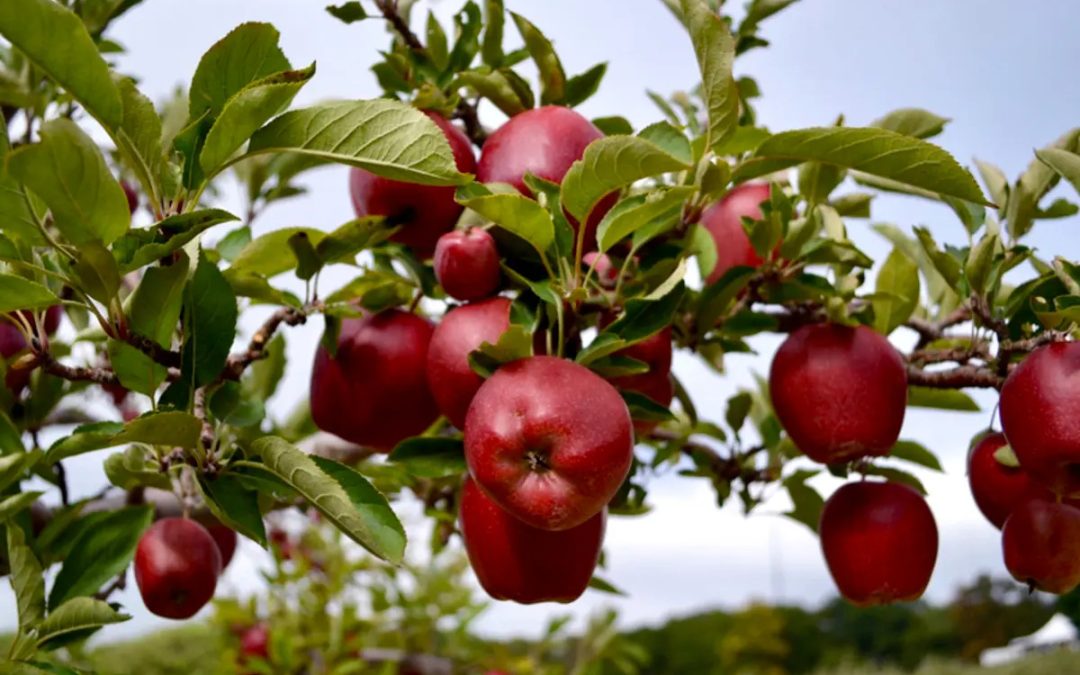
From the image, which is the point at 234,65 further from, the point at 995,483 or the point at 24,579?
the point at 995,483

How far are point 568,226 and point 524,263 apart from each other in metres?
0.09

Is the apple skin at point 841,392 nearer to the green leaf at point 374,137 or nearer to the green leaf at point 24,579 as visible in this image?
the green leaf at point 374,137

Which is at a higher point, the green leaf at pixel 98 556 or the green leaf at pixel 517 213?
the green leaf at pixel 517 213

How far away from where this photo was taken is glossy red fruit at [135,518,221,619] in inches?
40.6

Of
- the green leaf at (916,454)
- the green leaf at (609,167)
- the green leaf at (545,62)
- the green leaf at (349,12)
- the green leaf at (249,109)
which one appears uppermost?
the green leaf at (349,12)

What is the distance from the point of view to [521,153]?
0.91 m

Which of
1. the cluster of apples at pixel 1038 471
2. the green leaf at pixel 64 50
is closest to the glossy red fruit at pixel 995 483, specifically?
the cluster of apples at pixel 1038 471

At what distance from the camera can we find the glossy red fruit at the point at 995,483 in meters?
1.01

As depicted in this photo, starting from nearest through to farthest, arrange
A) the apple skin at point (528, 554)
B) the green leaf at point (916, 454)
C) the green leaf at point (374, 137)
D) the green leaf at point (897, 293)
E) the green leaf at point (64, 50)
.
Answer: the green leaf at point (64, 50), the green leaf at point (374, 137), the apple skin at point (528, 554), the green leaf at point (897, 293), the green leaf at point (916, 454)

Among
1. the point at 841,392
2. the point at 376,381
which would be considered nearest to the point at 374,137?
the point at 376,381

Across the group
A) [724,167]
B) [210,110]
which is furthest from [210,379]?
[724,167]

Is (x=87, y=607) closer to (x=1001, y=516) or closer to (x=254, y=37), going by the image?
(x=254, y=37)

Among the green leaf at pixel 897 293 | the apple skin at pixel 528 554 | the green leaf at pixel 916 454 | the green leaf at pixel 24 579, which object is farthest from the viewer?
the green leaf at pixel 916 454

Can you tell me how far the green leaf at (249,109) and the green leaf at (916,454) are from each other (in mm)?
858
